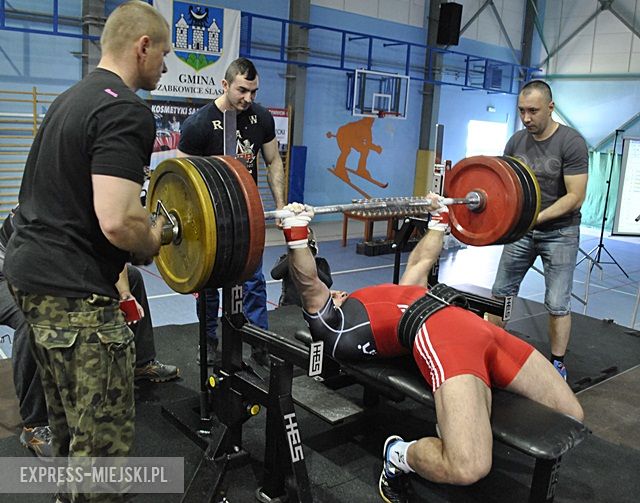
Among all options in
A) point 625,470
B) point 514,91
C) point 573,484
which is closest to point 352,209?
point 573,484

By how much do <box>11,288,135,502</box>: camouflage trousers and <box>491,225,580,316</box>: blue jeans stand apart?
2217mm

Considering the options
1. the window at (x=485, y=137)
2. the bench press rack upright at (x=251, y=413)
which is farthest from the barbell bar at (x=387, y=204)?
the window at (x=485, y=137)

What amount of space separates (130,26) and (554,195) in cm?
231

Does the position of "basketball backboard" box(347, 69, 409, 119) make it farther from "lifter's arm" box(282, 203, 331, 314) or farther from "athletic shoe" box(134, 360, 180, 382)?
"lifter's arm" box(282, 203, 331, 314)

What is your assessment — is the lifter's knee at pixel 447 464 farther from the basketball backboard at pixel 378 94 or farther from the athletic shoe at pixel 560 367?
the basketball backboard at pixel 378 94

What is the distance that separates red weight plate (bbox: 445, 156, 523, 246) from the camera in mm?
2713

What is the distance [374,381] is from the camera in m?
2.09

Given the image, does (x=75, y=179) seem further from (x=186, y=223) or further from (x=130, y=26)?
(x=186, y=223)

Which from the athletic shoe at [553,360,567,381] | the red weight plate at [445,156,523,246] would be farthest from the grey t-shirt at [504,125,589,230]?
the athletic shoe at [553,360,567,381]

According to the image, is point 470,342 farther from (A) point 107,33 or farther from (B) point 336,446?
(A) point 107,33

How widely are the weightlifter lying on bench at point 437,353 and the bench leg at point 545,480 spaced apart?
0.15 m

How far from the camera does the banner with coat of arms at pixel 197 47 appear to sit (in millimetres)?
5367

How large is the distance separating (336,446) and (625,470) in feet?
3.54

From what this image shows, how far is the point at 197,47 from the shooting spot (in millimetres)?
5508
